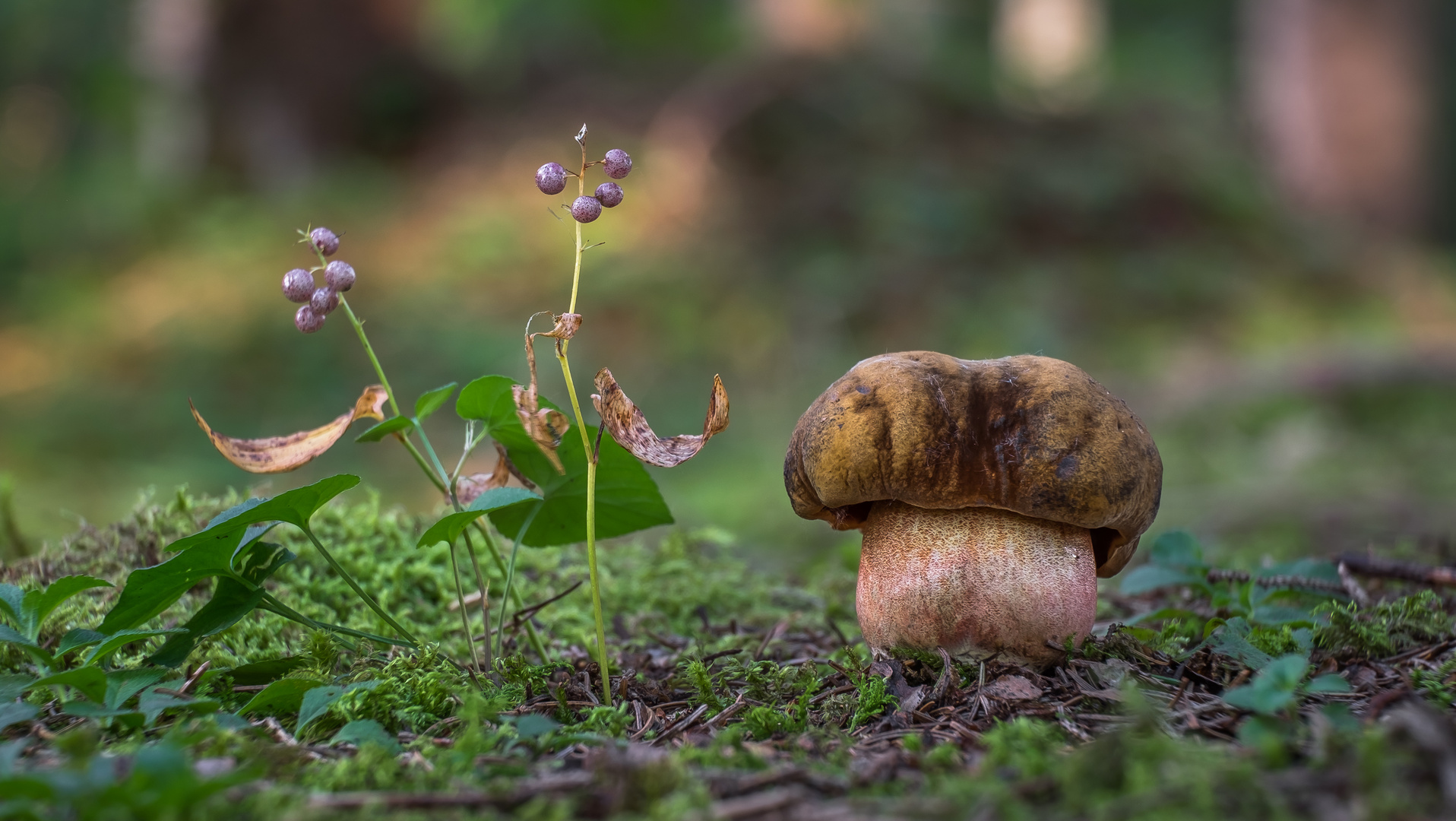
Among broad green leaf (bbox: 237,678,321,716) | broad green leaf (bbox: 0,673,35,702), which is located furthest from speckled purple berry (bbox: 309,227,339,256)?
broad green leaf (bbox: 0,673,35,702)

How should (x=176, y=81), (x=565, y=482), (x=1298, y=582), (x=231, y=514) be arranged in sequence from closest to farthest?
1. (x=231, y=514)
2. (x=565, y=482)
3. (x=1298, y=582)
4. (x=176, y=81)

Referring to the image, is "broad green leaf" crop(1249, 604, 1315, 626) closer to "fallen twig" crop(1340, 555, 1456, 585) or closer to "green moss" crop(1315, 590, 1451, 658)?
"green moss" crop(1315, 590, 1451, 658)

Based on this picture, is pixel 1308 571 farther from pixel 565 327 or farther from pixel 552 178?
pixel 552 178

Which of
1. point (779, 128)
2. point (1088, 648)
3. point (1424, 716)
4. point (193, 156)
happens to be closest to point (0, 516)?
point (1088, 648)

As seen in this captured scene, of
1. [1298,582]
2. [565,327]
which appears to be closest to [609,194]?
[565,327]

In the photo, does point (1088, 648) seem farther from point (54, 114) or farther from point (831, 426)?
point (54, 114)

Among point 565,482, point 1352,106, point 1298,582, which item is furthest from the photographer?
point 1352,106

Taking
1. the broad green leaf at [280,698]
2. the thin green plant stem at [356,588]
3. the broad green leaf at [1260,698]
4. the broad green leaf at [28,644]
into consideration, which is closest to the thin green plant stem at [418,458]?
the thin green plant stem at [356,588]
